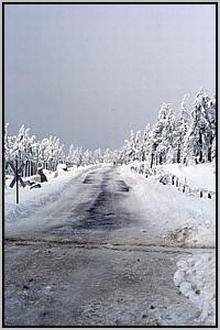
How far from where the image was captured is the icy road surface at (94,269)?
664 cm

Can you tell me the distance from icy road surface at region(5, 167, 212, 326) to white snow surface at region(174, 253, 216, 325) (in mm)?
116

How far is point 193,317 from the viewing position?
6562 mm

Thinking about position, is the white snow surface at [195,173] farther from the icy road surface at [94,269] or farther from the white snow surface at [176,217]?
the icy road surface at [94,269]

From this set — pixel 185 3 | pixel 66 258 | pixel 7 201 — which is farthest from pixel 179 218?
pixel 185 3

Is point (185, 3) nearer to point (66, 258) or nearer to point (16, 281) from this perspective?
point (66, 258)

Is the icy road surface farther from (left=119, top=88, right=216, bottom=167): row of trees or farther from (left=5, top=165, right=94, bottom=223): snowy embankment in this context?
(left=119, top=88, right=216, bottom=167): row of trees

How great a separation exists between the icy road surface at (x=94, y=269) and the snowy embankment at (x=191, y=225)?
12 centimetres

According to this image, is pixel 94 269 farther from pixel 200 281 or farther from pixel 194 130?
pixel 194 130

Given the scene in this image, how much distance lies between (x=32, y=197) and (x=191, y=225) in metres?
5.97

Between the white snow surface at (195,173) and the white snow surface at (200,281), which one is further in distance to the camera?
the white snow surface at (195,173)

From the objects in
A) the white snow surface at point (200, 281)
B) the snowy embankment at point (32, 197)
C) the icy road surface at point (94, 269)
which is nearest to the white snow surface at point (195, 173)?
the icy road surface at point (94, 269)

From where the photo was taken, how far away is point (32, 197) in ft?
48.2

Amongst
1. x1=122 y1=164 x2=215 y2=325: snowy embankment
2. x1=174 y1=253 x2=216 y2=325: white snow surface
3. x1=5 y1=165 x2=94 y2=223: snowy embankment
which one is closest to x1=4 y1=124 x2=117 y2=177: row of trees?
x1=5 y1=165 x2=94 y2=223: snowy embankment

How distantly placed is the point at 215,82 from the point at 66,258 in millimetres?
4397
